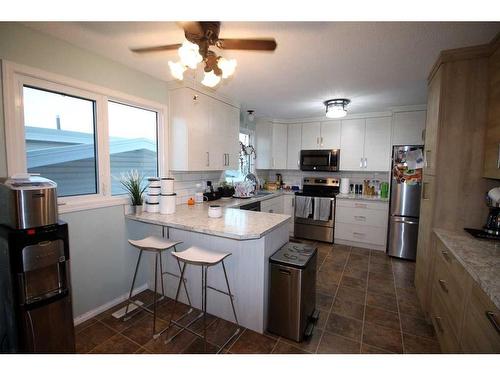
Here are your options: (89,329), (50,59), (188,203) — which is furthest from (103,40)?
(89,329)

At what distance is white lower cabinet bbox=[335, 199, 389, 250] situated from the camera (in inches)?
149

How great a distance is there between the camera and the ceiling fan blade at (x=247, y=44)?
53.4 inches

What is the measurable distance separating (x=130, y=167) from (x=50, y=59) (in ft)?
3.58

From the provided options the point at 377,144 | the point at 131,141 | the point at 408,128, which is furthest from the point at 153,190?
the point at 408,128

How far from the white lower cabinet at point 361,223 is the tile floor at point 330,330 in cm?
115

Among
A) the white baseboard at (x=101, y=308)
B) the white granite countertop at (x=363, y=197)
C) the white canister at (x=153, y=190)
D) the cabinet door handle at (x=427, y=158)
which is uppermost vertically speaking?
the cabinet door handle at (x=427, y=158)

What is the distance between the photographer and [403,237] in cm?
351

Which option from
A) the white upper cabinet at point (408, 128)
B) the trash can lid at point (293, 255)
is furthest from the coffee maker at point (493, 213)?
the white upper cabinet at point (408, 128)

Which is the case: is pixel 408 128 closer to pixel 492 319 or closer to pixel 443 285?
pixel 443 285

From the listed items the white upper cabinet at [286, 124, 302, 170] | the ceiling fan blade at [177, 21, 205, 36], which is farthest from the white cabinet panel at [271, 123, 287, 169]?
the ceiling fan blade at [177, 21, 205, 36]

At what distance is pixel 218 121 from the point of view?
10.6 ft

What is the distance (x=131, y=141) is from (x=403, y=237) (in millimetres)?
3936

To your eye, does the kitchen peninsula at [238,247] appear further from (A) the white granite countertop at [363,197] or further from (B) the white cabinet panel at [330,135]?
(B) the white cabinet panel at [330,135]

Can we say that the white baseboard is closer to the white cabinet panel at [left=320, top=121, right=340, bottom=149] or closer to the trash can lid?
the trash can lid
